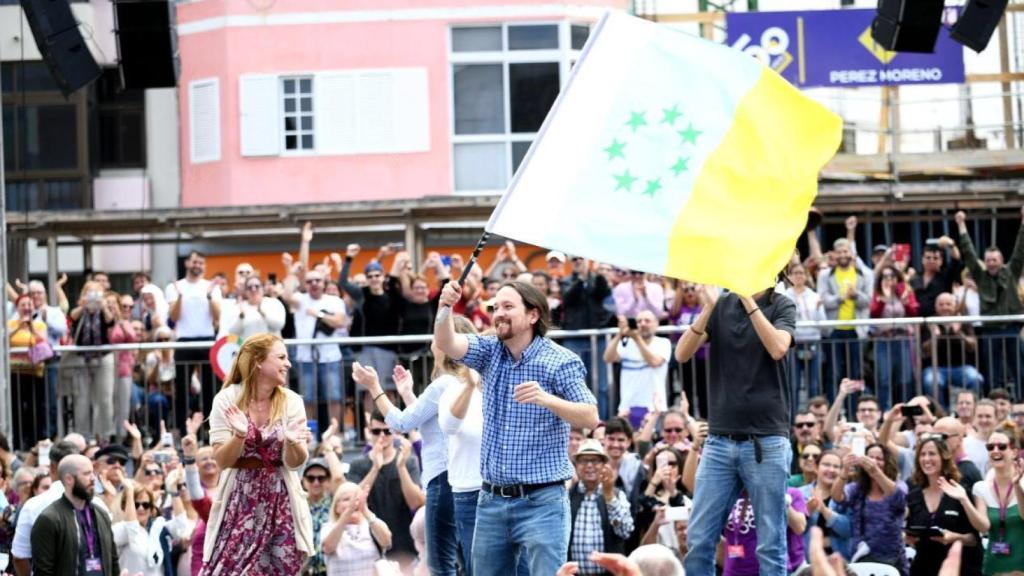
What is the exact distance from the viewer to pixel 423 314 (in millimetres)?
18891

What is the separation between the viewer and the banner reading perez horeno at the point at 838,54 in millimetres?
26266

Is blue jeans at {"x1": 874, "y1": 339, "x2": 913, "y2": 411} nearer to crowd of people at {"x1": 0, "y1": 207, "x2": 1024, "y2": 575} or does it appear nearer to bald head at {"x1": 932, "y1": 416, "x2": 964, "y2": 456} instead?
crowd of people at {"x1": 0, "y1": 207, "x2": 1024, "y2": 575}

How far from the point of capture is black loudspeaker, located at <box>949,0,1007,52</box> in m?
15.6

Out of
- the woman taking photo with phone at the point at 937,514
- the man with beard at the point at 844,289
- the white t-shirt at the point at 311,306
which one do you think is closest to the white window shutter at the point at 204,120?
the white t-shirt at the point at 311,306

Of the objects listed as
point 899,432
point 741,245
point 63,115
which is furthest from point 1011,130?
point 741,245

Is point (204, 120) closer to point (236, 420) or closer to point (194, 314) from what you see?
point (194, 314)

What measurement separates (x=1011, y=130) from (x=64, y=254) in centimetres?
1609

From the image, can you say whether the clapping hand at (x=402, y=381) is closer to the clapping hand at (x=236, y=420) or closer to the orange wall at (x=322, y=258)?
the clapping hand at (x=236, y=420)

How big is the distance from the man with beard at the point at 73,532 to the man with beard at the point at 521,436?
4.98m

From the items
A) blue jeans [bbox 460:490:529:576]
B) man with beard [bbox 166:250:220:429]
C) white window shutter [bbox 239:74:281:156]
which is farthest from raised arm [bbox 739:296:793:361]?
white window shutter [bbox 239:74:281:156]

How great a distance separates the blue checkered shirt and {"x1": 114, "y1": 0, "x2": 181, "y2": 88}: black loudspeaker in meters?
7.15

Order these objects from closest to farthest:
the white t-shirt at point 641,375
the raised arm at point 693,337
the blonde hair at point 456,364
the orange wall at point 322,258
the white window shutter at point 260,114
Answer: the raised arm at point 693,337
the blonde hair at point 456,364
the white t-shirt at point 641,375
the orange wall at point 322,258
the white window shutter at point 260,114

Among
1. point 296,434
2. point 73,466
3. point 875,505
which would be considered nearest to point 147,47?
point 73,466

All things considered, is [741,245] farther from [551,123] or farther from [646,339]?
[646,339]
